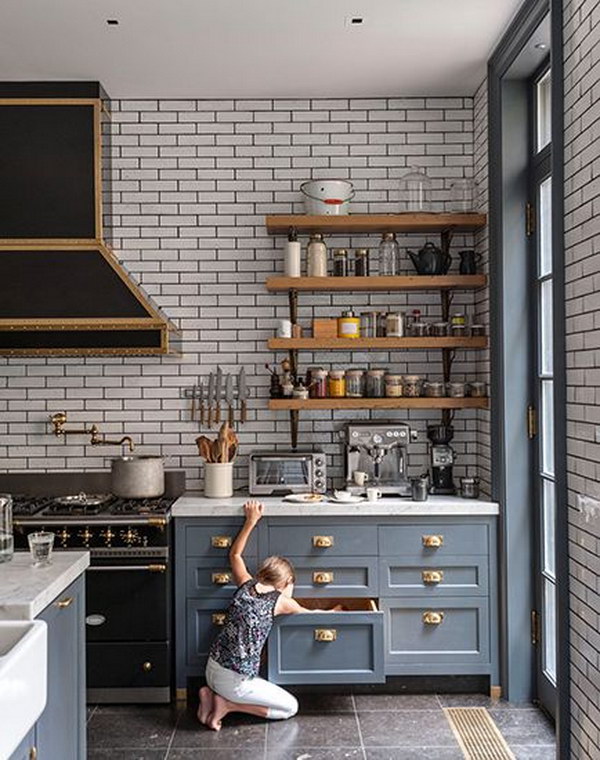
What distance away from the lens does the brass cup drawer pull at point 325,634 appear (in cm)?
386

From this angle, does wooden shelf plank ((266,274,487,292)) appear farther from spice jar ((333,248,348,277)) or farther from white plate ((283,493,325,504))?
white plate ((283,493,325,504))

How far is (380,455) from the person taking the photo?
4348 mm

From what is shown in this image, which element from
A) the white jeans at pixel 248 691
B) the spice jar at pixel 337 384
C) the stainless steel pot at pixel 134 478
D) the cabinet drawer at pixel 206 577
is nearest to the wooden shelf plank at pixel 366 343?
the spice jar at pixel 337 384

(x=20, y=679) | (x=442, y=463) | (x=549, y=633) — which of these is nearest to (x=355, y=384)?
(x=442, y=463)

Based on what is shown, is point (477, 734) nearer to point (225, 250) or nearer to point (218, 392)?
point (218, 392)

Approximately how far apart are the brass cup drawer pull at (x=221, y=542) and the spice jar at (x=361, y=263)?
4.96ft

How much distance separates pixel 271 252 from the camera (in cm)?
466

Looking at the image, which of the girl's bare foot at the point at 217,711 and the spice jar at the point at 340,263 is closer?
the girl's bare foot at the point at 217,711

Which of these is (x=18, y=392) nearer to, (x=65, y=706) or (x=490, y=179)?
(x=65, y=706)

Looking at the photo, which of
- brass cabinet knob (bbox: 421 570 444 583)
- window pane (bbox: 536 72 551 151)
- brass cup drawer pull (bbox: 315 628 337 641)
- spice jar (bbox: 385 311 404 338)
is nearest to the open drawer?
brass cup drawer pull (bbox: 315 628 337 641)

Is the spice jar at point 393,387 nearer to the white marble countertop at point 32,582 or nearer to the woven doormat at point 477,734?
the woven doormat at point 477,734

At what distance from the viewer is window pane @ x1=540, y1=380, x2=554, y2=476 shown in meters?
3.82

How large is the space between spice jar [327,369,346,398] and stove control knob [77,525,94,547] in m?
1.38

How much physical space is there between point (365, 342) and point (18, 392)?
6.23ft
